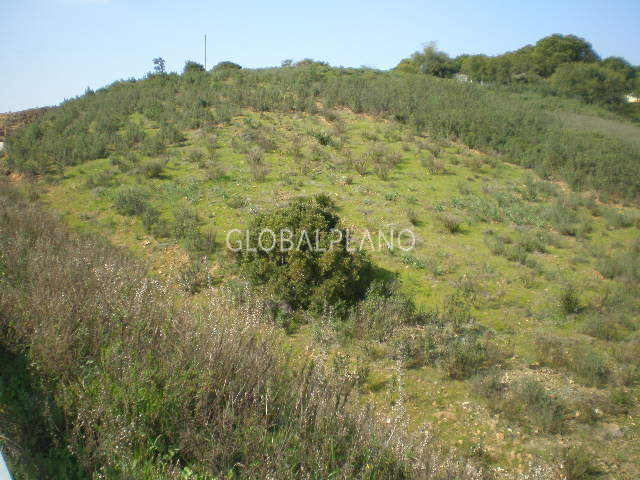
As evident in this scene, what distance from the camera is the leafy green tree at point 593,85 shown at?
21766 mm

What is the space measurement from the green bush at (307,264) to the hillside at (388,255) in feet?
0.52

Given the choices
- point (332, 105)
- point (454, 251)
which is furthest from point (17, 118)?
point (454, 251)

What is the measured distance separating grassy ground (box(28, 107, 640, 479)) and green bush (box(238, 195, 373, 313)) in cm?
48

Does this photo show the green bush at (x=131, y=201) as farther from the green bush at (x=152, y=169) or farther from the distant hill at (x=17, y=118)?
the distant hill at (x=17, y=118)

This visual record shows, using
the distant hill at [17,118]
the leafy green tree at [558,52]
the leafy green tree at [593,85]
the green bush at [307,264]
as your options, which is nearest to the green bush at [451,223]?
the green bush at [307,264]

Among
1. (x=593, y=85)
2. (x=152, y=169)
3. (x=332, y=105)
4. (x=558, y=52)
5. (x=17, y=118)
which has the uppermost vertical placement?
(x=558, y=52)

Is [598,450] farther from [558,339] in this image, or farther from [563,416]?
[558,339]

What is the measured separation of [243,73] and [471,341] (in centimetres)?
2094

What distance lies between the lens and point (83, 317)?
325cm

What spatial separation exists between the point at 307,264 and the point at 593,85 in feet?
74.1

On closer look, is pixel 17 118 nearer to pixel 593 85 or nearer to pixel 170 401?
pixel 170 401

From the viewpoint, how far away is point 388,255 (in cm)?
801

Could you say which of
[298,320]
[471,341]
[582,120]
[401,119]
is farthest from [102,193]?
[582,120]

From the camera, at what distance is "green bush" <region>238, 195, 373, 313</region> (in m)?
5.98
